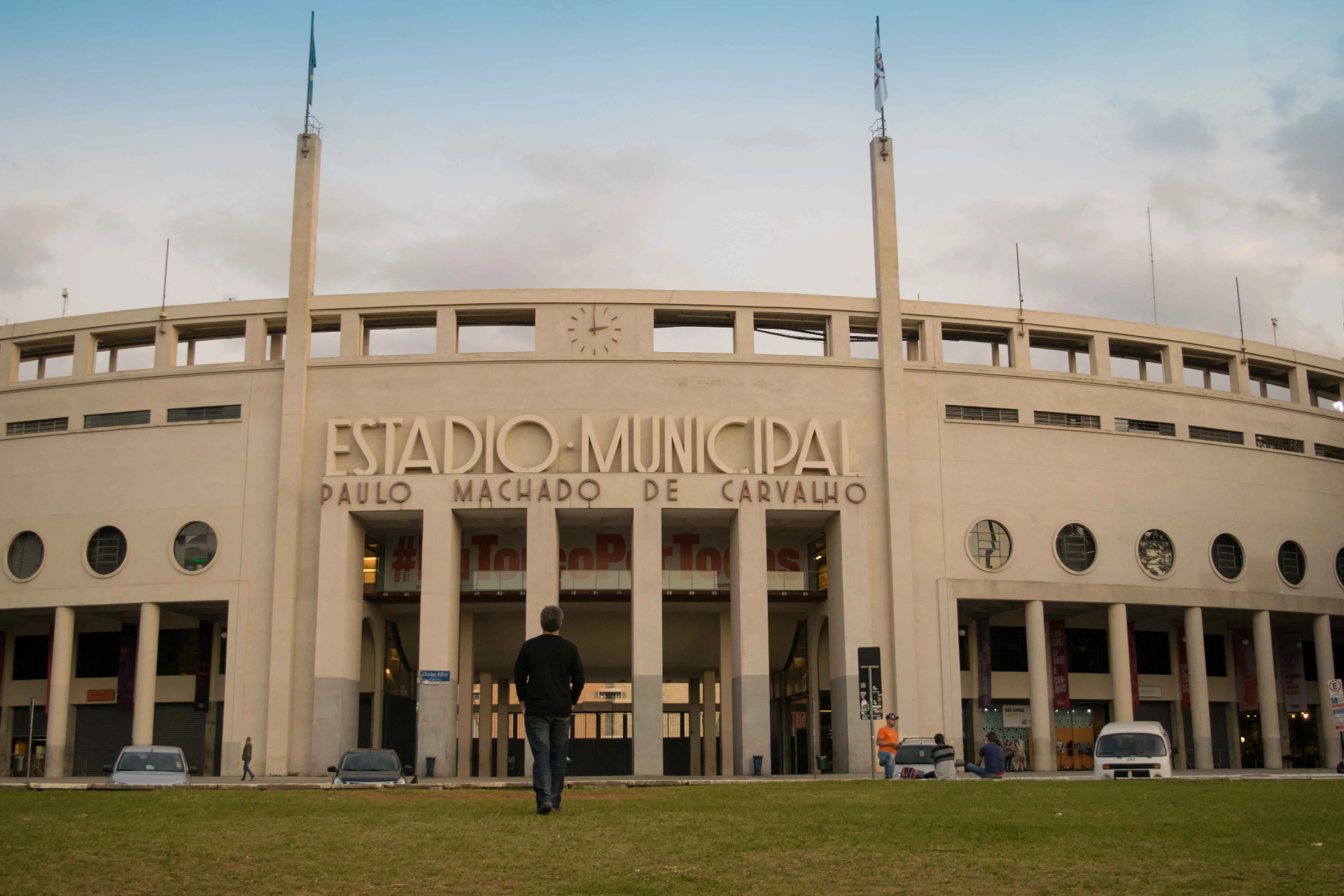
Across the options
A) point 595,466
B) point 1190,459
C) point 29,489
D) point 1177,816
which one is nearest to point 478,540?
point 595,466

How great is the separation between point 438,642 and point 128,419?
15293 mm

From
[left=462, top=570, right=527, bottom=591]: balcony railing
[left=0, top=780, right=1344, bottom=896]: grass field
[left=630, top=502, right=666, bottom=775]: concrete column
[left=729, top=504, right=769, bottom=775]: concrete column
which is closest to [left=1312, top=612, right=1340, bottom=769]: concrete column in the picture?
[left=729, top=504, right=769, bottom=775]: concrete column

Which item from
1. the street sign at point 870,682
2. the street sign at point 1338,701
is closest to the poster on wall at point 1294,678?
the street sign at point 1338,701

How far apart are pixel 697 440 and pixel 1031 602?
1362 centimetres

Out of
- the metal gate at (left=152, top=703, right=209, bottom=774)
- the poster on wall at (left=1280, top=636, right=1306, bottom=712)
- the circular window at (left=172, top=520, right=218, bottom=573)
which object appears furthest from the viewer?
the poster on wall at (left=1280, top=636, right=1306, bottom=712)

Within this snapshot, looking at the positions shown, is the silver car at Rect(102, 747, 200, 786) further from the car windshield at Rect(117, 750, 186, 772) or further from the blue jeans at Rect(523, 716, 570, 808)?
the blue jeans at Rect(523, 716, 570, 808)

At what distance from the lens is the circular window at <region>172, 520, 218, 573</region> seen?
45.7 meters

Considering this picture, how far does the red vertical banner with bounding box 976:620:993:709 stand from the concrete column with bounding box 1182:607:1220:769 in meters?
7.46

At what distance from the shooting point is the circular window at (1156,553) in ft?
159

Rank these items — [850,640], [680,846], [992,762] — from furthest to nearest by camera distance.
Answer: [850,640], [992,762], [680,846]

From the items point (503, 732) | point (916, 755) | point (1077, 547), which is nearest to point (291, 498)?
point (503, 732)

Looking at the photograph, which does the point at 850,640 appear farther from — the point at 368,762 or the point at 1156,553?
the point at 368,762

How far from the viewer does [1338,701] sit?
31.6 metres

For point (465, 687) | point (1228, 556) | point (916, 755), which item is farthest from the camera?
point (1228, 556)
